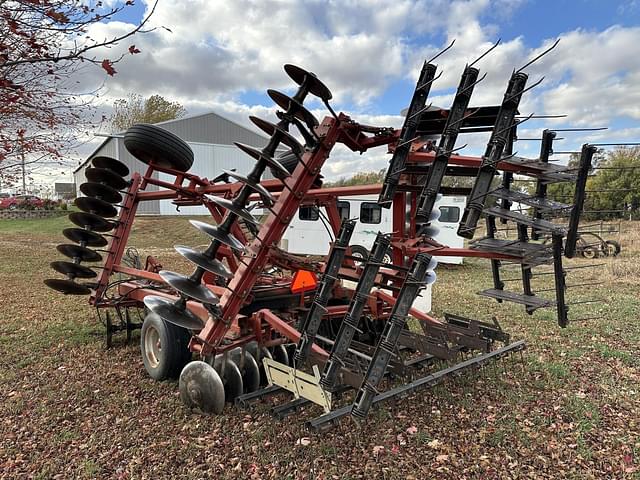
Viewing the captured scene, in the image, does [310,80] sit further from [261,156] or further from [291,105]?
[261,156]

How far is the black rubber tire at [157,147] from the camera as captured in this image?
5555mm

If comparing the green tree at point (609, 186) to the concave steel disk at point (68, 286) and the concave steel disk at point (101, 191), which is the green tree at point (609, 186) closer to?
the concave steel disk at point (101, 191)

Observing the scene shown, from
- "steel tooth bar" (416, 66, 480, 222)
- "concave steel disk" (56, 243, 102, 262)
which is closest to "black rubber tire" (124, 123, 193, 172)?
"concave steel disk" (56, 243, 102, 262)

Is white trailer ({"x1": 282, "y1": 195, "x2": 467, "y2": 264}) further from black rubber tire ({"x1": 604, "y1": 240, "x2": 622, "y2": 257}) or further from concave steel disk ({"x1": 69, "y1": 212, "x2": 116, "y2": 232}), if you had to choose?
concave steel disk ({"x1": 69, "y1": 212, "x2": 116, "y2": 232})

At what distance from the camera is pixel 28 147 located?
440 cm

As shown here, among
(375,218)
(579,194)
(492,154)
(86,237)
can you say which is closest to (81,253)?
(86,237)

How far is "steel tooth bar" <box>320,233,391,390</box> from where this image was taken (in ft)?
10.8

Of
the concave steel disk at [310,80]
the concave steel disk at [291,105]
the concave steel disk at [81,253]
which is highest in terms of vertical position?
the concave steel disk at [310,80]

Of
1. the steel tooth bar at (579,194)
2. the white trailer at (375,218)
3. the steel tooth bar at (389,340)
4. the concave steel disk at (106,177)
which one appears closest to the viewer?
the steel tooth bar at (389,340)

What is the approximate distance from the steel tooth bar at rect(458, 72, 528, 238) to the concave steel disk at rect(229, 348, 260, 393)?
2192mm

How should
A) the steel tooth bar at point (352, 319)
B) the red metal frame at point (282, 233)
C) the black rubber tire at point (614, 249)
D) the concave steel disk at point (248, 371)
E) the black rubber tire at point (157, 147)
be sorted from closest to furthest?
the steel tooth bar at point (352, 319), the red metal frame at point (282, 233), the concave steel disk at point (248, 371), the black rubber tire at point (157, 147), the black rubber tire at point (614, 249)

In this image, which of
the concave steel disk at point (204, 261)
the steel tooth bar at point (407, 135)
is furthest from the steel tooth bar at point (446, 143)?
the concave steel disk at point (204, 261)

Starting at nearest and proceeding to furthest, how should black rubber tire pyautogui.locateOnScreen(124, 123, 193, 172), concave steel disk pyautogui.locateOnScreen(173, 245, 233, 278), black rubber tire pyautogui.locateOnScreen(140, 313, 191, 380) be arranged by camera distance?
1. concave steel disk pyautogui.locateOnScreen(173, 245, 233, 278)
2. black rubber tire pyautogui.locateOnScreen(140, 313, 191, 380)
3. black rubber tire pyautogui.locateOnScreen(124, 123, 193, 172)

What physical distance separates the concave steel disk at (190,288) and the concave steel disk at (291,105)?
5.37ft
